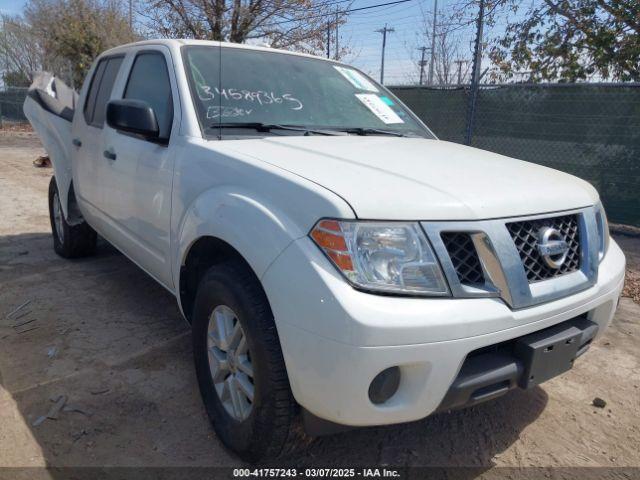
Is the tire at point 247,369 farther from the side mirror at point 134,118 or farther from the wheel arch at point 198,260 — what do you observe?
the side mirror at point 134,118

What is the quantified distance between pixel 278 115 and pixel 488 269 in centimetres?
157

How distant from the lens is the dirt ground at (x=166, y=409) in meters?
2.30

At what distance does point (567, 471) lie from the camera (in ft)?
7.43

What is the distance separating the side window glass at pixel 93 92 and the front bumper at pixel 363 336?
9.54ft

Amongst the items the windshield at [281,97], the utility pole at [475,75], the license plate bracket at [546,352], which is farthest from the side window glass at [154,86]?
the utility pole at [475,75]

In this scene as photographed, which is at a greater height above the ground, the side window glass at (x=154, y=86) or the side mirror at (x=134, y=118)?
the side window glass at (x=154, y=86)

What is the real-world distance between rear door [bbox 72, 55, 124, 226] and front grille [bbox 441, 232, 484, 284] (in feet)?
8.64

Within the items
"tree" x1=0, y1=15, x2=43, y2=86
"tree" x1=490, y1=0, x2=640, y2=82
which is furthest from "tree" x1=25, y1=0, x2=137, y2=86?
"tree" x1=490, y1=0, x2=640, y2=82

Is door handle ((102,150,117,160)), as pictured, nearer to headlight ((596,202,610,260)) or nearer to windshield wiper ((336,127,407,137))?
windshield wiper ((336,127,407,137))

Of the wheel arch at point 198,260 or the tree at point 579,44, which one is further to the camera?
the tree at point 579,44

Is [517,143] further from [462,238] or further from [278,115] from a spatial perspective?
[462,238]

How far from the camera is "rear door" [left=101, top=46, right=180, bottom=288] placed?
2.74 meters

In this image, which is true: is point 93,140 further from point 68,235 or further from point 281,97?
point 281,97

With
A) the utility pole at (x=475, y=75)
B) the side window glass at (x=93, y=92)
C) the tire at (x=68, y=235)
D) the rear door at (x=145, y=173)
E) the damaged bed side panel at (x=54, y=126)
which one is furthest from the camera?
the utility pole at (x=475, y=75)
